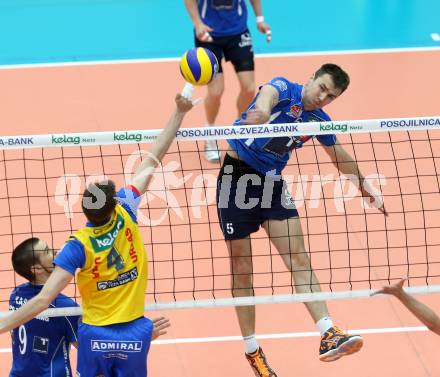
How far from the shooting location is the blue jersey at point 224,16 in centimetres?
1164

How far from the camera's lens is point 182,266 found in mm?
9789

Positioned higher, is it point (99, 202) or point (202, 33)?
point (202, 33)

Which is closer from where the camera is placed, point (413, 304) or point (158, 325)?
point (413, 304)

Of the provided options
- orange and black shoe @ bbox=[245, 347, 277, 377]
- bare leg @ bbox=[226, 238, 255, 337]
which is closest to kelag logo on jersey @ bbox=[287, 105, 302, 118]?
bare leg @ bbox=[226, 238, 255, 337]

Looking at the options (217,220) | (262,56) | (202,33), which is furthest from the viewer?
(262,56)

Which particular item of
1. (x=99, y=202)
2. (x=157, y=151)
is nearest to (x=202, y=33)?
(x=157, y=151)

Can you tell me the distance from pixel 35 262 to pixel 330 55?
914 cm

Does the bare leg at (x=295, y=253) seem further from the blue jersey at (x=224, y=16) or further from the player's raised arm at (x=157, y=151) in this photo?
the blue jersey at (x=224, y=16)

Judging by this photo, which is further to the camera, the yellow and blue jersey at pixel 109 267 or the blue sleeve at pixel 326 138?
the blue sleeve at pixel 326 138

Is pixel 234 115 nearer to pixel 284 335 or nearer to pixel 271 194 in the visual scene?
pixel 284 335

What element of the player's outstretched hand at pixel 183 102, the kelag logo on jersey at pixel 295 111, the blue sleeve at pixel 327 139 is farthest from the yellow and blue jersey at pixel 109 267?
the blue sleeve at pixel 327 139

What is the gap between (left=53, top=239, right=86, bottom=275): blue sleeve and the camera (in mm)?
6004

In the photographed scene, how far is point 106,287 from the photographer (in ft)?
20.5

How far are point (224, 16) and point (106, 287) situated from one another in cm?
614
